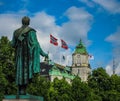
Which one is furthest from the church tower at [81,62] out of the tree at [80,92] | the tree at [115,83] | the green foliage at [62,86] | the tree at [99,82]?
the tree at [80,92]

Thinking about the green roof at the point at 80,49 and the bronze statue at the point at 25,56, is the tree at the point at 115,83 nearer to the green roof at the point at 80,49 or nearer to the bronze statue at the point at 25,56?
the bronze statue at the point at 25,56

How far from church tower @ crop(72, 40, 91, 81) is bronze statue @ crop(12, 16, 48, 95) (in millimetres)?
148287

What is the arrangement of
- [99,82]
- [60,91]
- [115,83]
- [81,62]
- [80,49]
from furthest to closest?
[80,49]
[81,62]
[115,83]
[99,82]
[60,91]

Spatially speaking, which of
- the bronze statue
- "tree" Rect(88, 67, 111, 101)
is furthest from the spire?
the bronze statue

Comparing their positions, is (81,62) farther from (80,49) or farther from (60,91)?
(60,91)

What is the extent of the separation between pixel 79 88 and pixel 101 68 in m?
14.6

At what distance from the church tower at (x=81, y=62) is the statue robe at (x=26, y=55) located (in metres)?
148

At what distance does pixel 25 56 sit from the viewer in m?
19.0

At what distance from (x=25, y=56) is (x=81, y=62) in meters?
152

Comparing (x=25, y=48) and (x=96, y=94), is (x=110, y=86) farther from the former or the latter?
(x=25, y=48)

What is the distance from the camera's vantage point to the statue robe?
1878cm

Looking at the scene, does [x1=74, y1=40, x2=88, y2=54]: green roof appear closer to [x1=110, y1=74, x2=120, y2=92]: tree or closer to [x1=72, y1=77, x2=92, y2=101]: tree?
[x1=110, y1=74, x2=120, y2=92]: tree

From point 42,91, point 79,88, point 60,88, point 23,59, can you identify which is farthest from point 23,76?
point 60,88

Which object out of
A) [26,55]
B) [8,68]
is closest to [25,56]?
[26,55]
